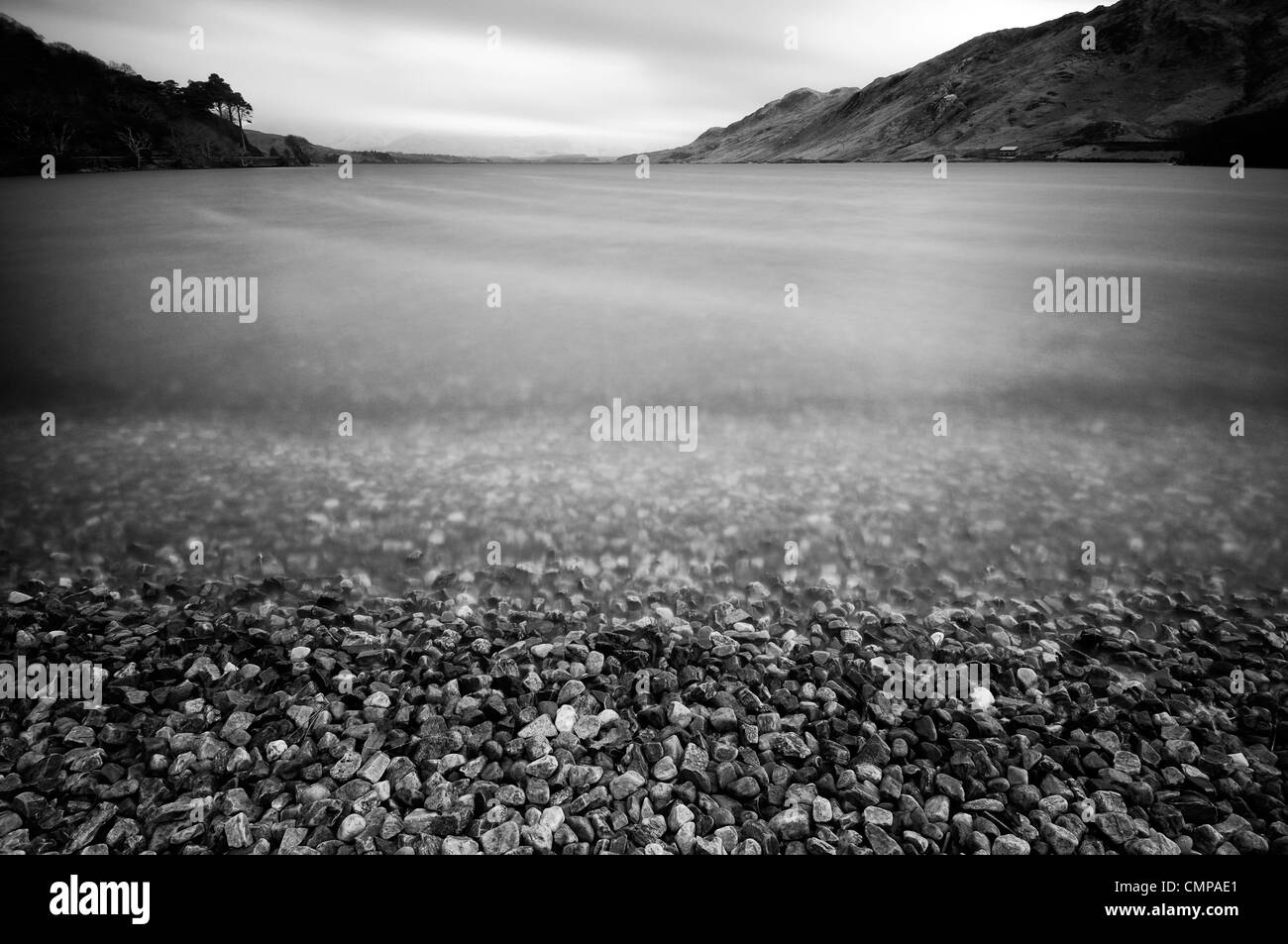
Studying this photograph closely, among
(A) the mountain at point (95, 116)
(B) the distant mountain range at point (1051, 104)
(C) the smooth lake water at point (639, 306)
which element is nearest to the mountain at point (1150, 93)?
(B) the distant mountain range at point (1051, 104)

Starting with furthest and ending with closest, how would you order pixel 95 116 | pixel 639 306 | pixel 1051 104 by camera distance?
pixel 1051 104 < pixel 95 116 < pixel 639 306

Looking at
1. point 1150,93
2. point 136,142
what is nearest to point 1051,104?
point 1150,93

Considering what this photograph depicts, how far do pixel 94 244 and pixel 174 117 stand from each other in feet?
138

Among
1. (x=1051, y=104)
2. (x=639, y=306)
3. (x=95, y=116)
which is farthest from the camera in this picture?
(x=1051, y=104)

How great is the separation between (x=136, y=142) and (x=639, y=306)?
59.8 metres

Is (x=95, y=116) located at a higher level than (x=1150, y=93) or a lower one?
lower

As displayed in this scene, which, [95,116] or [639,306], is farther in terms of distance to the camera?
[95,116]

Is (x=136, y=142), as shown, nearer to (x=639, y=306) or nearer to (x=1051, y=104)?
(x=639, y=306)

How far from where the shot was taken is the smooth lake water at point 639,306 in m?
13.3

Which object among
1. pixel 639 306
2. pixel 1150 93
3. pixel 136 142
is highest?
pixel 1150 93

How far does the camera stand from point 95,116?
5206 cm

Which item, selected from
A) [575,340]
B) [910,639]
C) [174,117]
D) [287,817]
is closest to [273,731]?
[287,817]

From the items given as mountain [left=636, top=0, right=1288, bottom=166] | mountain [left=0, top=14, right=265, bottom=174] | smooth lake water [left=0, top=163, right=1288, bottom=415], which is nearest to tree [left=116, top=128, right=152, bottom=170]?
mountain [left=0, top=14, right=265, bottom=174]
